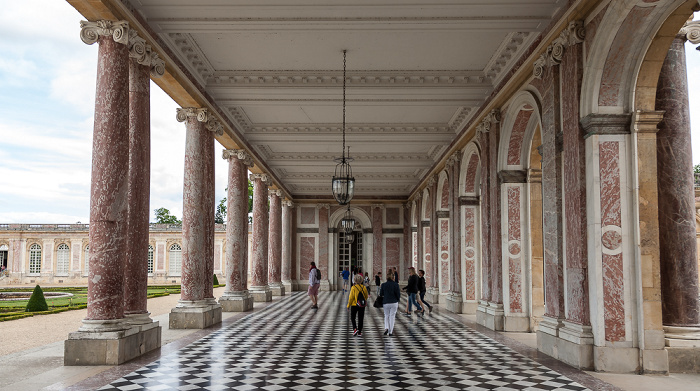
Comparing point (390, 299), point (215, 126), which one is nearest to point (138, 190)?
point (215, 126)

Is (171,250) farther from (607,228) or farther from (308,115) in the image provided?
(607,228)

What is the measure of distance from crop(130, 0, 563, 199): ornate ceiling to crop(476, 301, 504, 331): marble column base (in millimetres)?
5164

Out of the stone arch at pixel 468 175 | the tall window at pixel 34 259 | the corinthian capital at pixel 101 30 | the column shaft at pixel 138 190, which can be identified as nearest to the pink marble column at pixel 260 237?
the stone arch at pixel 468 175

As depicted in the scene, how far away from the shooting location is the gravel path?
11164 millimetres

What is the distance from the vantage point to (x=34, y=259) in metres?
52.1

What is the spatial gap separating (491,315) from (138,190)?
27.5 feet

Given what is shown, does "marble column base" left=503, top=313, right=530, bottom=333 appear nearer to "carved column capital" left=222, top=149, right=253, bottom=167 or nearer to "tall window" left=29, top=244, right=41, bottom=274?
"carved column capital" left=222, top=149, right=253, bottom=167

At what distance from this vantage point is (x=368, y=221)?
33750mm

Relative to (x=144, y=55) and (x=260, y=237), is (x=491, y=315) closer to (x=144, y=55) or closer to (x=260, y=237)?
(x=144, y=55)

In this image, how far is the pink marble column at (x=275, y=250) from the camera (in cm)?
2693

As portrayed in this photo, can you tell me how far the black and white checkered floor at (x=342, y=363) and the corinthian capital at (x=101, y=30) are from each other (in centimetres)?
512

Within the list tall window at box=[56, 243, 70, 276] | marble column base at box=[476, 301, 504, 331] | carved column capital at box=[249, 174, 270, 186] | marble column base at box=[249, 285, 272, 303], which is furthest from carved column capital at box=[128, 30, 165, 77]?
tall window at box=[56, 243, 70, 276]

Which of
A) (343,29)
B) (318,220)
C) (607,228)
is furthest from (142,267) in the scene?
(318,220)

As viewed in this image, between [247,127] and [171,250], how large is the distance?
1420 inches
